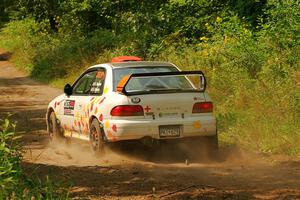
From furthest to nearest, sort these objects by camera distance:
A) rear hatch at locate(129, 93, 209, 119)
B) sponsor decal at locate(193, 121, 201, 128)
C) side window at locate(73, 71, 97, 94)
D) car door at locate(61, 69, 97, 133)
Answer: side window at locate(73, 71, 97, 94)
car door at locate(61, 69, 97, 133)
sponsor decal at locate(193, 121, 201, 128)
rear hatch at locate(129, 93, 209, 119)

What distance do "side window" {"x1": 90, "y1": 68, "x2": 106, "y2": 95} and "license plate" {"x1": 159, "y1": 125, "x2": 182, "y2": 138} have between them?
1371 mm

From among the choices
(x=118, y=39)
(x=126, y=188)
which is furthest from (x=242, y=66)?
(x=118, y=39)

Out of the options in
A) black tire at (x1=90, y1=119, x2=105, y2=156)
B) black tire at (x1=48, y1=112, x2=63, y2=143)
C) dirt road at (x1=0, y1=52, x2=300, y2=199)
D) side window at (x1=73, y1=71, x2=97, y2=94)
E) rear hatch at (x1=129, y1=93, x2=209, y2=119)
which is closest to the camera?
dirt road at (x1=0, y1=52, x2=300, y2=199)

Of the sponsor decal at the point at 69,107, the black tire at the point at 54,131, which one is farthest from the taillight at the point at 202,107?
the black tire at the point at 54,131

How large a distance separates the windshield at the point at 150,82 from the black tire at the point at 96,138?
2.43 ft

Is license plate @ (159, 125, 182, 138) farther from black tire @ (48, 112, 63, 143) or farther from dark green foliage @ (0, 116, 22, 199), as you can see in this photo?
dark green foliage @ (0, 116, 22, 199)

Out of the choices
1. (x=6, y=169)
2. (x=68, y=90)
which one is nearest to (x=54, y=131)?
(x=68, y=90)

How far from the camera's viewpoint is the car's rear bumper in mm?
10477

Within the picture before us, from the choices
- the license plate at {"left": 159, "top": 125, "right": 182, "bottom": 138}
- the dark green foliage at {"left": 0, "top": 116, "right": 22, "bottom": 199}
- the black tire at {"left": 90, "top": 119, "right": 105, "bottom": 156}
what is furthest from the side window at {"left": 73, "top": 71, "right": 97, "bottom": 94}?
the dark green foliage at {"left": 0, "top": 116, "right": 22, "bottom": 199}

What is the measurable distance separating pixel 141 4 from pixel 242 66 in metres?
8.96

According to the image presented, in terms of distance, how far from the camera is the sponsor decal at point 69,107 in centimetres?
1245

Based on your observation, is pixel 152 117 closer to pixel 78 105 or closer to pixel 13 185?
pixel 78 105

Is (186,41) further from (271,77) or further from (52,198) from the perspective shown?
(52,198)

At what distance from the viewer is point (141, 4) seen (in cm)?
2412
